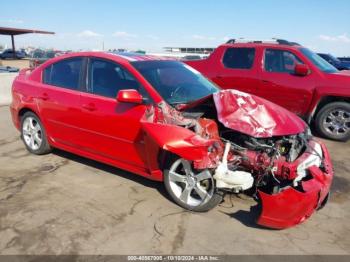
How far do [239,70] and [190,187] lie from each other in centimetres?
469

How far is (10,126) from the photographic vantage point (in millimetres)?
7742

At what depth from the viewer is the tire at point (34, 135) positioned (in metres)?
5.44

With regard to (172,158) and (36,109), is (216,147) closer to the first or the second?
(172,158)

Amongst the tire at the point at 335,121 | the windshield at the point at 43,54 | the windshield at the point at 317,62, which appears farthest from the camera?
the windshield at the point at 43,54

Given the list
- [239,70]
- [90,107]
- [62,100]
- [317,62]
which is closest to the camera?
[90,107]

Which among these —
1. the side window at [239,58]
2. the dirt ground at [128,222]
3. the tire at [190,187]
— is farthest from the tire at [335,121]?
the tire at [190,187]

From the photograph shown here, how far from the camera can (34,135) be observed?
18.4 ft

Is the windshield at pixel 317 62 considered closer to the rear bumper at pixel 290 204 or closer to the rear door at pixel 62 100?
the rear bumper at pixel 290 204

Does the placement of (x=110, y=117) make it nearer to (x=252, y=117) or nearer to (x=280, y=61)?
(x=252, y=117)

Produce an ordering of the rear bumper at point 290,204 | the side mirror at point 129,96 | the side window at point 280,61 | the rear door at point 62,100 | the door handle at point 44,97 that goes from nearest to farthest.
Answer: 1. the rear bumper at point 290,204
2. the side mirror at point 129,96
3. the rear door at point 62,100
4. the door handle at point 44,97
5. the side window at point 280,61

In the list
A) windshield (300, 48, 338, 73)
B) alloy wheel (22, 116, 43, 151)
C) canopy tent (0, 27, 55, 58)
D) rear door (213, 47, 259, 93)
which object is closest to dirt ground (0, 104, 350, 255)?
alloy wheel (22, 116, 43, 151)

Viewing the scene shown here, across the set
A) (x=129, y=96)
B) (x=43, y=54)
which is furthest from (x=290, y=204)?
(x=43, y=54)

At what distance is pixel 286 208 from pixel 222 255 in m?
0.71

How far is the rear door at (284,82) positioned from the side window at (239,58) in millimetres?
304
